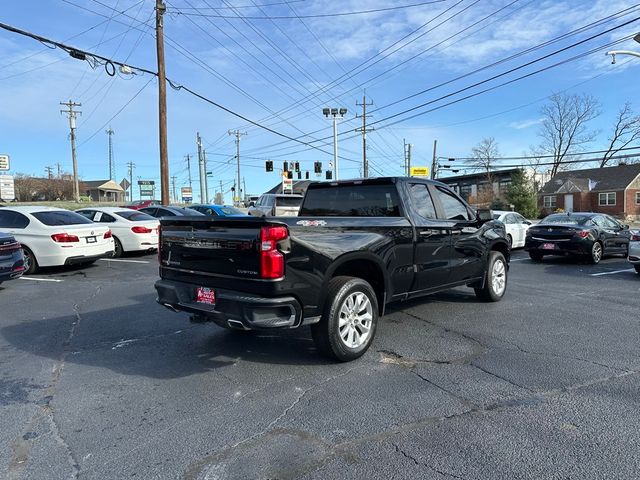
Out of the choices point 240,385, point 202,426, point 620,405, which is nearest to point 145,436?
point 202,426

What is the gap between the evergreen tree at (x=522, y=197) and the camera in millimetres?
46344

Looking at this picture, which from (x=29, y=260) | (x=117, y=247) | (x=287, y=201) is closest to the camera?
(x=29, y=260)

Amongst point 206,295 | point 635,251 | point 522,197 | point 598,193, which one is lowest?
point 635,251

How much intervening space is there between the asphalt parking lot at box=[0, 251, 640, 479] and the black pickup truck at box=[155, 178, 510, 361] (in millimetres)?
524

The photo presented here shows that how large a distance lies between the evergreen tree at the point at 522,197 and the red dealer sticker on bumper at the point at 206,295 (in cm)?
4648

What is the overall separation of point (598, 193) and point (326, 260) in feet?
191

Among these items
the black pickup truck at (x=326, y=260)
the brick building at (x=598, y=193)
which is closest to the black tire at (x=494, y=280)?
the black pickup truck at (x=326, y=260)

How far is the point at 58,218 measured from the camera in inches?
433

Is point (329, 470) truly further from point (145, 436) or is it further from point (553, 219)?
point (553, 219)

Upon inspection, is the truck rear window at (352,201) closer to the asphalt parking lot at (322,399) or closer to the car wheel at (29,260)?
the asphalt parking lot at (322,399)

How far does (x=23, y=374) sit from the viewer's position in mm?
4512

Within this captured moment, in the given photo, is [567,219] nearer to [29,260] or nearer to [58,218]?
[58,218]

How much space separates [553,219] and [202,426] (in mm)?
Answer: 13172

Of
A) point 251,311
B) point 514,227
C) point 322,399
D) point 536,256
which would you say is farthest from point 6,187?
point 322,399
